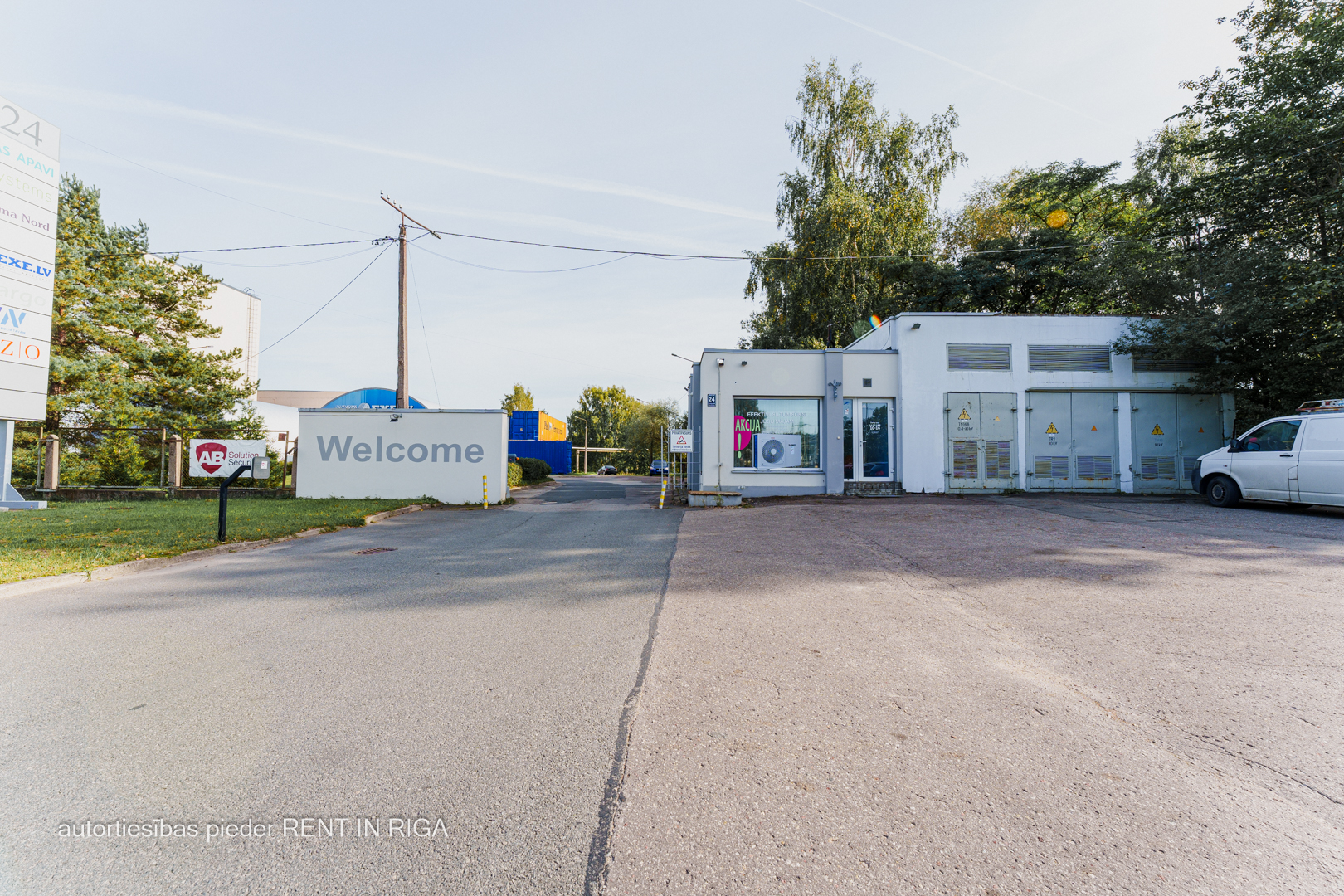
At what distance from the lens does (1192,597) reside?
18.2 ft

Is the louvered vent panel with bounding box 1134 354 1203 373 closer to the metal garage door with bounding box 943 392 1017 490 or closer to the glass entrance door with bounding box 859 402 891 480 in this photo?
the metal garage door with bounding box 943 392 1017 490

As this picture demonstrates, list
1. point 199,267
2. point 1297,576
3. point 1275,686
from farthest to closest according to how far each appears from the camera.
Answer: point 199,267
point 1297,576
point 1275,686

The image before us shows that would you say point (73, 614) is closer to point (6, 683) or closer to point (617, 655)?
point (6, 683)

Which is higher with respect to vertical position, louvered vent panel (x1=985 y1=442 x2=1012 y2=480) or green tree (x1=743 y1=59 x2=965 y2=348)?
green tree (x1=743 y1=59 x2=965 y2=348)

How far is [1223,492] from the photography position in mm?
12812

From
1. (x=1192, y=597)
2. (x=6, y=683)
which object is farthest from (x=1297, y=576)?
(x=6, y=683)

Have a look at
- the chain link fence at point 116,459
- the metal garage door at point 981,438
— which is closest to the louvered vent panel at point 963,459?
the metal garage door at point 981,438

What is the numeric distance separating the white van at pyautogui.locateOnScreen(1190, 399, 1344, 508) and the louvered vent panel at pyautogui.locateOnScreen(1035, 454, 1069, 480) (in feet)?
12.2

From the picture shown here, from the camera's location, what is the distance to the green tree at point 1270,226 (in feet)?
48.9

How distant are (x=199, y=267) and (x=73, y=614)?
70.4 feet

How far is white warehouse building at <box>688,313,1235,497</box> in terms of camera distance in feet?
55.6

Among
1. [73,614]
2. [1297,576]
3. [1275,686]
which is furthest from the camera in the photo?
[1297,576]

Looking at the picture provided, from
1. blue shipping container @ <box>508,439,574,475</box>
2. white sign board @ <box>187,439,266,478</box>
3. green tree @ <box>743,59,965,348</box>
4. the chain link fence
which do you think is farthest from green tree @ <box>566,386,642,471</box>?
white sign board @ <box>187,439,266,478</box>

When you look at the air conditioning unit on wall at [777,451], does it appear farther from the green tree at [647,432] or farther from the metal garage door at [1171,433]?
the green tree at [647,432]
